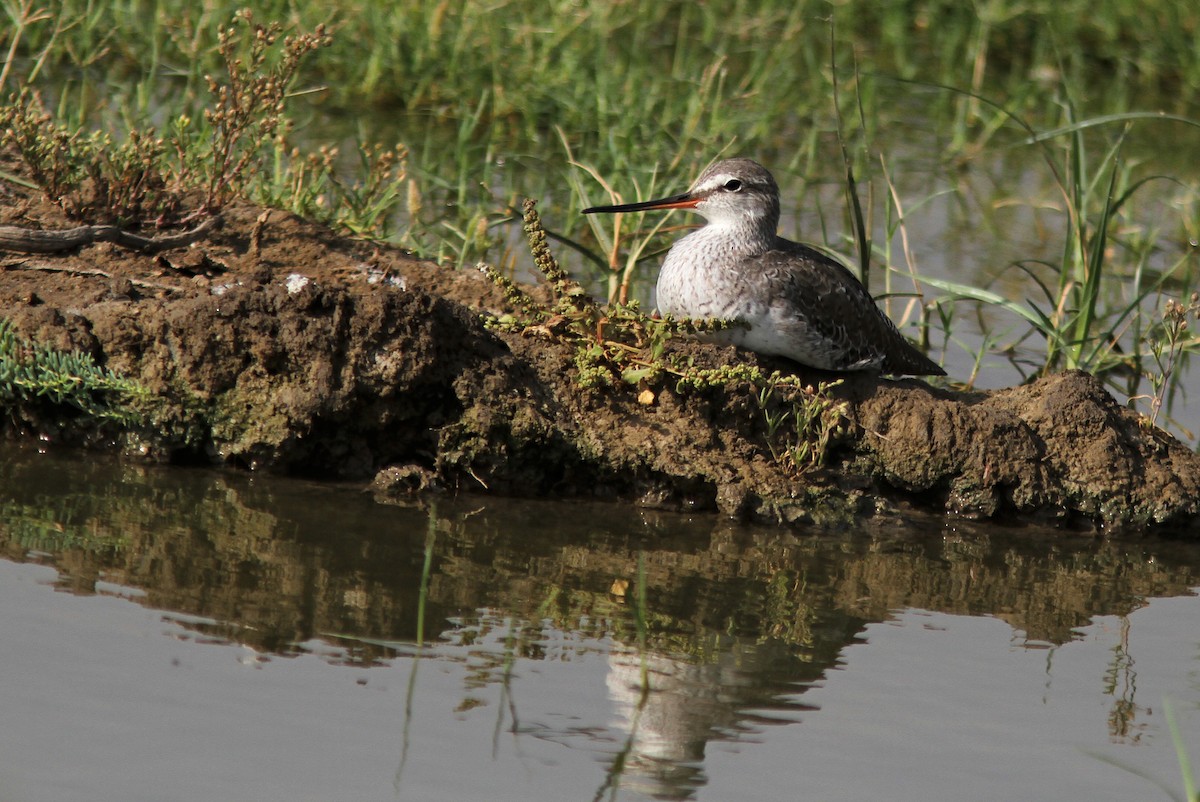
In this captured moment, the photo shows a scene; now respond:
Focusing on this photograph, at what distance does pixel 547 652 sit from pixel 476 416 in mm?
1381

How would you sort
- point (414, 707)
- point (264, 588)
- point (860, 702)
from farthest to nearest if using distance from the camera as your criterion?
1. point (264, 588)
2. point (860, 702)
3. point (414, 707)

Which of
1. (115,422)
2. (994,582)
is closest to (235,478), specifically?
(115,422)

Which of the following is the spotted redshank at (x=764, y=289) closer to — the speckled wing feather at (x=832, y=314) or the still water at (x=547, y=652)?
the speckled wing feather at (x=832, y=314)

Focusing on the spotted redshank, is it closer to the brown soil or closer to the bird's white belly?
the bird's white belly

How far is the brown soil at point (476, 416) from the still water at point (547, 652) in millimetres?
147

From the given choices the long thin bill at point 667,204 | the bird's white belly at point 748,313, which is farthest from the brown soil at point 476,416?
the long thin bill at point 667,204

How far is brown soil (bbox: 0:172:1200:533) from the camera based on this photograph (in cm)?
546

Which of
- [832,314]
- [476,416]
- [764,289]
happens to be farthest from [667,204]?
[476,416]

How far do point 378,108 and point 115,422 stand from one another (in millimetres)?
4284

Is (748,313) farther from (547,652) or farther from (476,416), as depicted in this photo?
(547,652)

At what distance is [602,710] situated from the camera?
4.00 meters

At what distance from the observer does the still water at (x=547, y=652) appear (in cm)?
367

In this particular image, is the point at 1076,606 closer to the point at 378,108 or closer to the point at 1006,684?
the point at 1006,684

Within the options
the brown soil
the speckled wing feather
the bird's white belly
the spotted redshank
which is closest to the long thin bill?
the spotted redshank
